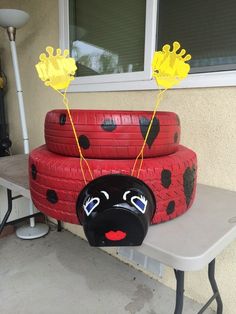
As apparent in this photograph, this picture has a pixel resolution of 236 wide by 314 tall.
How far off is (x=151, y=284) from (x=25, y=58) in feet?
6.16

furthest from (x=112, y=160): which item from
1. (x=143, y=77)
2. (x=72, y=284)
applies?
(x=72, y=284)

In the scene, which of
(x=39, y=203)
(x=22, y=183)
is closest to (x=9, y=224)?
(x=22, y=183)

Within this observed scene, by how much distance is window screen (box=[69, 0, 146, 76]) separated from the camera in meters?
1.33

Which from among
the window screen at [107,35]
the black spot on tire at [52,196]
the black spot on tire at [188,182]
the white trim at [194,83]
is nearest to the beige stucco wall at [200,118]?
the white trim at [194,83]

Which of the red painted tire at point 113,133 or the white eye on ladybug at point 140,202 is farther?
the red painted tire at point 113,133

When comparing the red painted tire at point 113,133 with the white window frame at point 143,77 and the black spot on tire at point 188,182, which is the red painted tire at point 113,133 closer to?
the black spot on tire at point 188,182

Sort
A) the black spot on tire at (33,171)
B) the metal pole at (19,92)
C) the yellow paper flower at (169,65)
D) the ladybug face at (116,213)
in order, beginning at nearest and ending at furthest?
the ladybug face at (116,213), the yellow paper flower at (169,65), the black spot on tire at (33,171), the metal pole at (19,92)

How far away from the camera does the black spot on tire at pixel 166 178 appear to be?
0.65 m

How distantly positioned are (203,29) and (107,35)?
0.61 m

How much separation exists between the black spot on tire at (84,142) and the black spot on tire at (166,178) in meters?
0.22

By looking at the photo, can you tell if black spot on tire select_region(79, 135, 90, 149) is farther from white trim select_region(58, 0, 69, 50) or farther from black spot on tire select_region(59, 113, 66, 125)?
white trim select_region(58, 0, 69, 50)

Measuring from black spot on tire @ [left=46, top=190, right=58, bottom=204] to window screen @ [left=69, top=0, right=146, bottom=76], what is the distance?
90 cm

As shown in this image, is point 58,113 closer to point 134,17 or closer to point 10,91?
point 134,17

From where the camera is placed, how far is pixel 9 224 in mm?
1820
